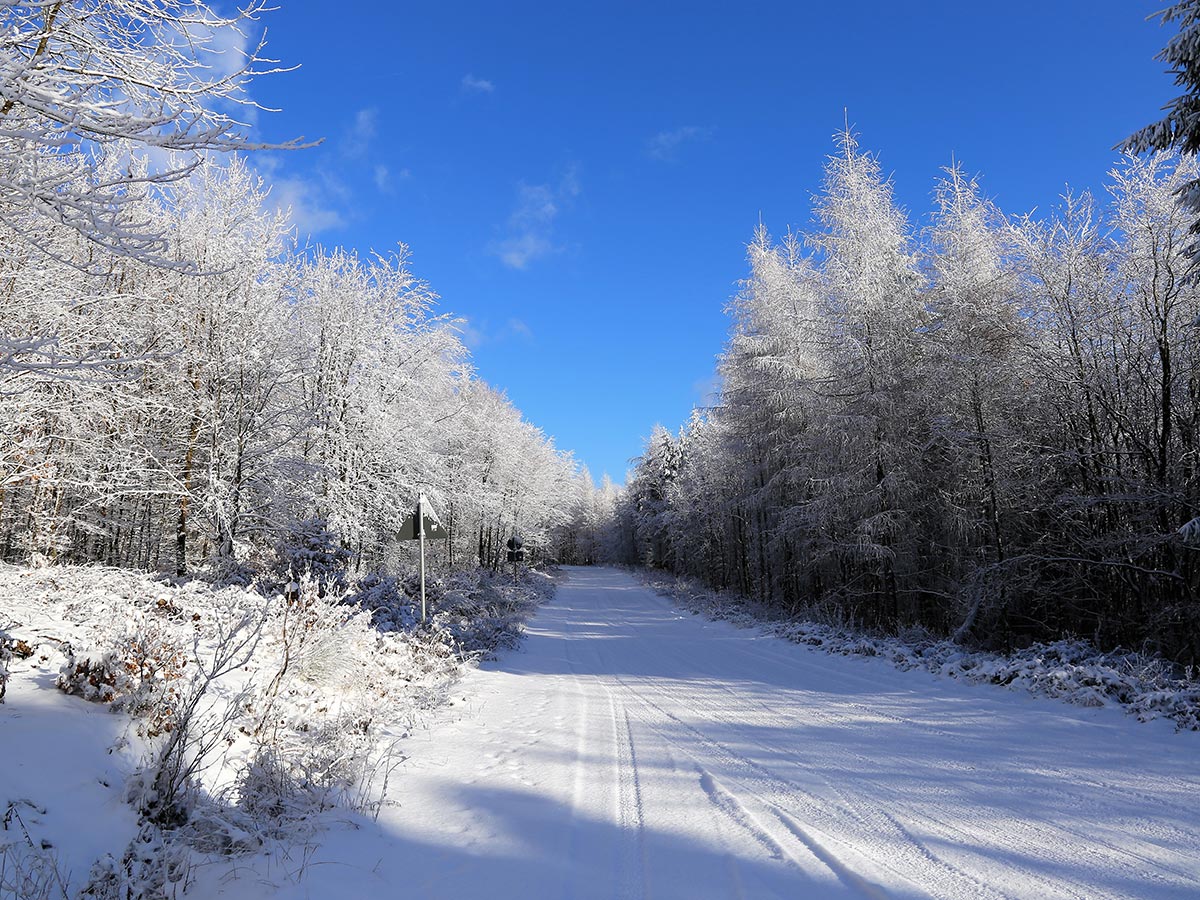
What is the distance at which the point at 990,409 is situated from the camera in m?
11.8

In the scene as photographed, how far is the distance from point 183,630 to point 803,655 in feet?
30.1

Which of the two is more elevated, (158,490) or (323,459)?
(323,459)

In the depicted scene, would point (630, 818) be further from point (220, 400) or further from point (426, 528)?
point (220, 400)

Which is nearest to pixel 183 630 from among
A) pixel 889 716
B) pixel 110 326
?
pixel 110 326

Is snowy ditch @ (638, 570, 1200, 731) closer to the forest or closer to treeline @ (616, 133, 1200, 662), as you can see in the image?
treeline @ (616, 133, 1200, 662)

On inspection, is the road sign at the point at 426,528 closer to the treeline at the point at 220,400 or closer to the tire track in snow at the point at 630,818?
the treeline at the point at 220,400

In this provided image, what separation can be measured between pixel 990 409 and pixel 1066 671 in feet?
22.2

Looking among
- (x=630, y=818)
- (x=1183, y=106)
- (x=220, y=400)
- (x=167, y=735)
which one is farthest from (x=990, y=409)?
(x=220, y=400)

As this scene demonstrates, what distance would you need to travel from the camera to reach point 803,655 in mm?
10625

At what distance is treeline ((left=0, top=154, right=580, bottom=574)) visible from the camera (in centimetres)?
945

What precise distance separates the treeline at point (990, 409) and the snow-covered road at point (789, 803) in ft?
11.7

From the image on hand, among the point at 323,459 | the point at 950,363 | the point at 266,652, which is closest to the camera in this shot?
the point at 266,652

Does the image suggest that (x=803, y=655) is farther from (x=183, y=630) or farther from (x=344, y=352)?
(x=344, y=352)

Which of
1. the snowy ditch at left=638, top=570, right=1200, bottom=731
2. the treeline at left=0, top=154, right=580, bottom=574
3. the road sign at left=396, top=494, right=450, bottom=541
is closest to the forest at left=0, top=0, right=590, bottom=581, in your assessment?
the treeline at left=0, top=154, right=580, bottom=574
